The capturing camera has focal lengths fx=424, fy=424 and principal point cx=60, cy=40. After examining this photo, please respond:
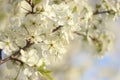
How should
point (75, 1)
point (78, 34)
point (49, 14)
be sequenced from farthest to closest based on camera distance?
point (78, 34) → point (75, 1) → point (49, 14)

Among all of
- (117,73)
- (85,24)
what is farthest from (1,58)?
(117,73)

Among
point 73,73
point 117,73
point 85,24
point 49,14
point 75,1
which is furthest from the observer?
point 117,73

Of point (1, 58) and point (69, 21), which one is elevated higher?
point (69, 21)

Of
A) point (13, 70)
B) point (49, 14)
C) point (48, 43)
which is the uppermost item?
point (49, 14)

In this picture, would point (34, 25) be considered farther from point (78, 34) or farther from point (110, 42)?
point (110, 42)

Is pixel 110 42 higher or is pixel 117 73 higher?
pixel 110 42

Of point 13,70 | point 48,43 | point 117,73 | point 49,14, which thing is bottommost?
point 117,73

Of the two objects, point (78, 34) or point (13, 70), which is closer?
point (13, 70)

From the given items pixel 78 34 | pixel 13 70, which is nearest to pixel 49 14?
pixel 13 70

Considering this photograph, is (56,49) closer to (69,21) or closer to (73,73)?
(69,21)
